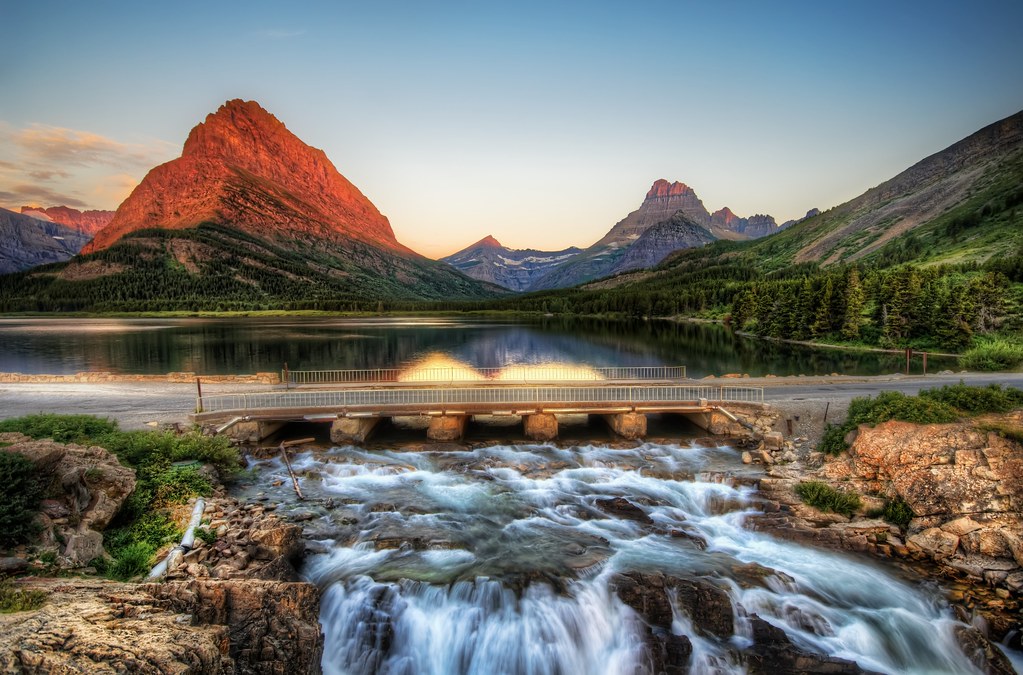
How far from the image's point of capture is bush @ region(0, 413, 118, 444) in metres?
19.1

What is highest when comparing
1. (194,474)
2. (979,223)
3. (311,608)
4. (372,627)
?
(979,223)

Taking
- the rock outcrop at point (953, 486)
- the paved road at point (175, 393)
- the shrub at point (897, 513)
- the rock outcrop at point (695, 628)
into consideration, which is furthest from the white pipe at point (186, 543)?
the shrub at point (897, 513)

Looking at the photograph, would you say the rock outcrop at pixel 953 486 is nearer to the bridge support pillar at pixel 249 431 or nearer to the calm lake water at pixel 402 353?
the bridge support pillar at pixel 249 431

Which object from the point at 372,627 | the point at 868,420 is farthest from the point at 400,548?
the point at 868,420

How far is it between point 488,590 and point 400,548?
3890 millimetres

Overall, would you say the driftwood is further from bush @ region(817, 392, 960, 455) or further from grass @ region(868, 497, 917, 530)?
bush @ region(817, 392, 960, 455)

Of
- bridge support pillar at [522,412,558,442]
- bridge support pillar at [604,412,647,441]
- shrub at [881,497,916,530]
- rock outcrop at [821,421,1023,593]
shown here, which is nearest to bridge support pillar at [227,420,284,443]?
bridge support pillar at [522,412,558,442]

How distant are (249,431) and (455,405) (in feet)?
36.4

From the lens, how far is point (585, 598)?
1473cm

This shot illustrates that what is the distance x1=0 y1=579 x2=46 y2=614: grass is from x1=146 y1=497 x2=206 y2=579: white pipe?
126 inches

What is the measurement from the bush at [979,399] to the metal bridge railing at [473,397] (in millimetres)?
9249

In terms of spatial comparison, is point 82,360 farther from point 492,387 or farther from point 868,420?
point 868,420

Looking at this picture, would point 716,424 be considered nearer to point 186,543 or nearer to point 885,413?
point 885,413

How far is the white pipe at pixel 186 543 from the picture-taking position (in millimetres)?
13141
